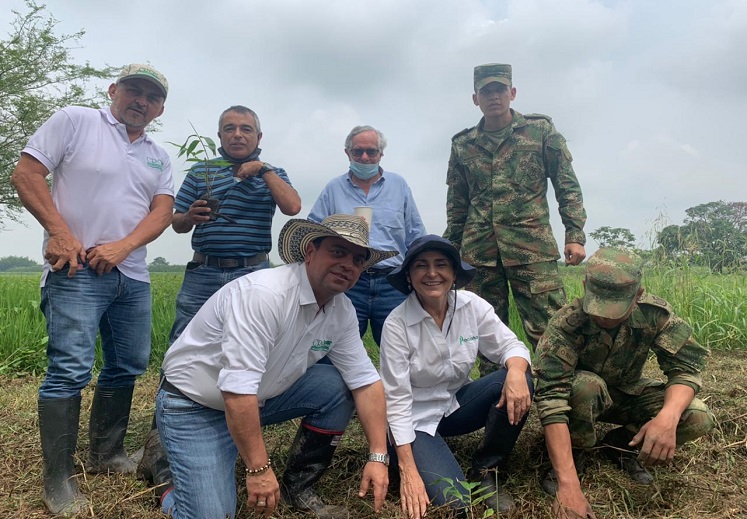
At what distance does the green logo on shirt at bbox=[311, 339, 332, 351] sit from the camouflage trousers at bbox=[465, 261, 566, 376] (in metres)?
1.68

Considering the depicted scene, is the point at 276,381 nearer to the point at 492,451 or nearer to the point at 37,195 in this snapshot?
the point at 492,451

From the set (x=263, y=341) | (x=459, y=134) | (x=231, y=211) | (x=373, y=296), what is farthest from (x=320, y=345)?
(x=459, y=134)

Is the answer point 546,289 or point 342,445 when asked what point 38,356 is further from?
point 546,289

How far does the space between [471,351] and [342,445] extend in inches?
38.6

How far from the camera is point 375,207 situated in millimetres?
3512

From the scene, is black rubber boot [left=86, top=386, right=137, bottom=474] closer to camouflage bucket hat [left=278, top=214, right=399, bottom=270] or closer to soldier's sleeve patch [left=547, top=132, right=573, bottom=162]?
camouflage bucket hat [left=278, top=214, right=399, bottom=270]

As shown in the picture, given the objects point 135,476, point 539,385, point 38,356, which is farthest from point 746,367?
point 38,356

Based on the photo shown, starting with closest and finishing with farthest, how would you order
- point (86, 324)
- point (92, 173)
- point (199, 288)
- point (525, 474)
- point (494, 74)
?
point (86, 324)
point (92, 173)
point (525, 474)
point (199, 288)
point (494, 74)

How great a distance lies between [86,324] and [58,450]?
58cm

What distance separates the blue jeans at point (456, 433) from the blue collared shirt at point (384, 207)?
3.39 ft

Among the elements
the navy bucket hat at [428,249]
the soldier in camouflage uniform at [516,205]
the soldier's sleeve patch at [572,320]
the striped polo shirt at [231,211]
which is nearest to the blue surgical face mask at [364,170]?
the striped polo shirt at [231,211]

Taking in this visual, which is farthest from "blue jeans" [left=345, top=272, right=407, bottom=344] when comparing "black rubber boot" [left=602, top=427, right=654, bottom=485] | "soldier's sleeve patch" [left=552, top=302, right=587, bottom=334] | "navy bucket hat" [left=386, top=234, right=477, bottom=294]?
"black rubber boot" [left=602, top=427, right=654, bottom=485]

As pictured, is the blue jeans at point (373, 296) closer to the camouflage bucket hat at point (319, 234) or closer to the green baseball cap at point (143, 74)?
the camouflage bucket hat at point (319, 234)

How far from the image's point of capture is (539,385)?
100 inches
